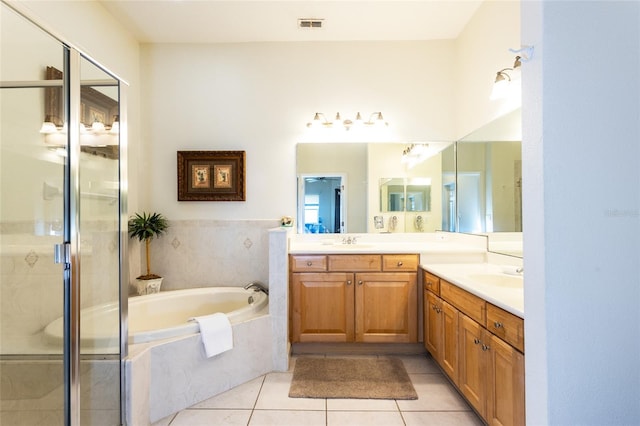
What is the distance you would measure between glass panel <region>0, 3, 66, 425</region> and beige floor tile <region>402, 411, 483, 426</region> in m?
1.85

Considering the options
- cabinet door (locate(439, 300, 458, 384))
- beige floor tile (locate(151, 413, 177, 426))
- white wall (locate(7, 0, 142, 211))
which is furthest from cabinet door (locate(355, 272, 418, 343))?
white wall (locate(7, 0, 142, 211))

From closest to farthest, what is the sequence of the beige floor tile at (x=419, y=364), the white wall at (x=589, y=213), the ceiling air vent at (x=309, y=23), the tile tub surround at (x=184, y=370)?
the white wall at (x=589, y=213), the tile tub surround at (x=184, y=370), the beige floor tile at (x=419, y=364), the ceiling air vent at (x=309, y=23)

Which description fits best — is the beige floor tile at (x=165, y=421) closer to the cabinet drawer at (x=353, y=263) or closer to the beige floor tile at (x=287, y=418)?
the beige floor tile at (x=287, y=418)

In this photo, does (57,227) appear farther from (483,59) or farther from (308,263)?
(483,59)

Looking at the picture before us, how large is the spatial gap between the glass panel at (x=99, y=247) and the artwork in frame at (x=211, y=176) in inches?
50.7

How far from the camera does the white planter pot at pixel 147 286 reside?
2.78 meters

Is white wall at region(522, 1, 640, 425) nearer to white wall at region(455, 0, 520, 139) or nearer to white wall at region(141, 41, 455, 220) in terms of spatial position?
white wall at region(455, 0, 520, 139)

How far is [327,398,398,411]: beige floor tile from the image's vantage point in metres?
1.91

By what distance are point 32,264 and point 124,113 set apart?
0.94m

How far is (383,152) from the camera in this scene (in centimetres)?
308

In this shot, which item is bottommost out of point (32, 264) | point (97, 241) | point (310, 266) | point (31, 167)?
point (310, 266)

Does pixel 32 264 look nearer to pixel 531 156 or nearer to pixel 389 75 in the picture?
pixel 531 156

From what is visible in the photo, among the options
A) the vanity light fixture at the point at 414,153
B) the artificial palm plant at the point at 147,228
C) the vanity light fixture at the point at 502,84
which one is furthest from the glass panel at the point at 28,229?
the vanity light fixture at the point at 414,153

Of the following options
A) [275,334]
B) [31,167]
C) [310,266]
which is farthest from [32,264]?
[310,266]
